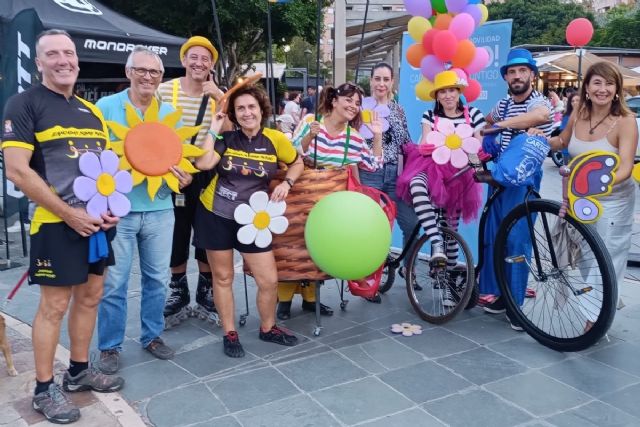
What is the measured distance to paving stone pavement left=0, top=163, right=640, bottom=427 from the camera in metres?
2.76

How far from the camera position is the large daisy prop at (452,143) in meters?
3.64

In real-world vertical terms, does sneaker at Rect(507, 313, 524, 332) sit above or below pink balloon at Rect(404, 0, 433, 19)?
below

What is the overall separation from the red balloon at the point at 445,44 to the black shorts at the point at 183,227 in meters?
1.93

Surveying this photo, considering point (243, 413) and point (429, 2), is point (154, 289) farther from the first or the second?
point (429, 2)

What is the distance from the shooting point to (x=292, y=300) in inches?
173

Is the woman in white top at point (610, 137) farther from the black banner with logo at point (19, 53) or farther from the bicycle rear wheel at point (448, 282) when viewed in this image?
the black banner with logo at point (19, 53)

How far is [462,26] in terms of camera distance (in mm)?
3926

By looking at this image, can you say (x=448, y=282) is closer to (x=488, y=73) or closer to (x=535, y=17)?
(x=488, y=73)

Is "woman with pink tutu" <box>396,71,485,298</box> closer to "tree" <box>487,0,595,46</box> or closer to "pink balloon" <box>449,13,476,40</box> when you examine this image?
"pink balloon" <box>449,13,476,40</box>

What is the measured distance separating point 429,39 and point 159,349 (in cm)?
276

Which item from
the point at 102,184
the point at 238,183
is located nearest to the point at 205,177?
the point at 238,183

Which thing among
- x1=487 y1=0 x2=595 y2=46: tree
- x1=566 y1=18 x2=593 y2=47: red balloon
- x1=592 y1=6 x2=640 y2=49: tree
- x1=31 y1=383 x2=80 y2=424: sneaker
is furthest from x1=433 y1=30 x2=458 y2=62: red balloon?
x1=487 y1=0 x2=595 y2=46: tree

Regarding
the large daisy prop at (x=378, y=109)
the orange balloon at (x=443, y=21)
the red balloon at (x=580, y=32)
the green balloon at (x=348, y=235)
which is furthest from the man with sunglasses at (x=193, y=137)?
the red balloon at (x=580, y=32)

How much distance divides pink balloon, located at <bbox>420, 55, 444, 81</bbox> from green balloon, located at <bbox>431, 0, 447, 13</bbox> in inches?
13.6
